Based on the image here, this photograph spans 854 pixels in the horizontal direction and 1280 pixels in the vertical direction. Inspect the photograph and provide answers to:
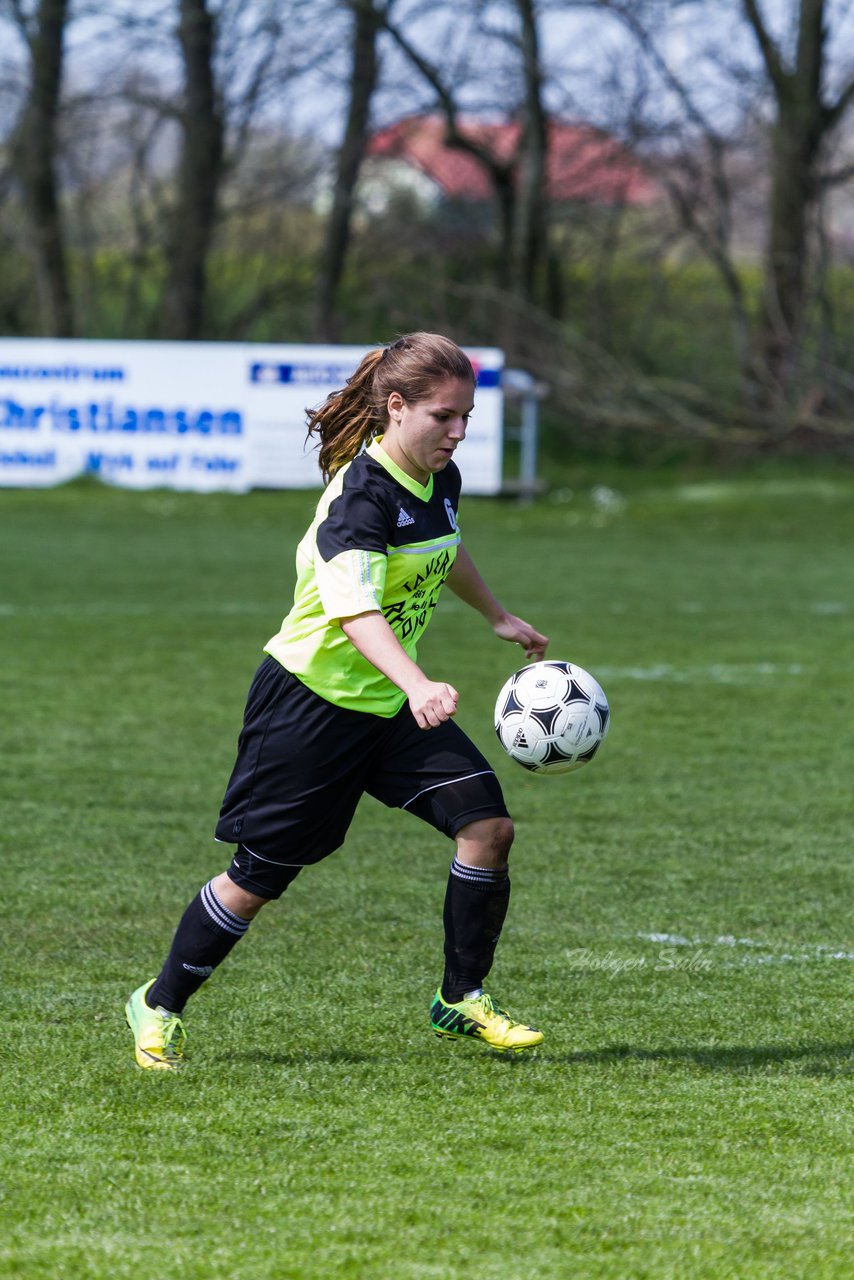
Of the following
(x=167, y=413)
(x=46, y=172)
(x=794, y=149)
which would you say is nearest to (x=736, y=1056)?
(x=167, y=413)

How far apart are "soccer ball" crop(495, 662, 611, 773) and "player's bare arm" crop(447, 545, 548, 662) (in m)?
0.13

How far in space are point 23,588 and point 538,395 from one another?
394 inches

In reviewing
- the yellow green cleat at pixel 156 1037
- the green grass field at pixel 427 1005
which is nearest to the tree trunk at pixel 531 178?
the green grass field at pixel 427 1005

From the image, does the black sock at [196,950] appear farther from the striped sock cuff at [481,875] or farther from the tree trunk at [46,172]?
the tree trunk at [46,172]

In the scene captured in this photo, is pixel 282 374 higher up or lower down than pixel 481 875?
higher up

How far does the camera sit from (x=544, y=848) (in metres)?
6.09

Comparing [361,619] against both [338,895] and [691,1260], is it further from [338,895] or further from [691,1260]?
[338,895]

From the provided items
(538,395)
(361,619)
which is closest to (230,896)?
(361,619)

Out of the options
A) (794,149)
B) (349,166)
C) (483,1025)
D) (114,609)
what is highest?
(794,149)

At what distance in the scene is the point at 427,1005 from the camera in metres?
4.31

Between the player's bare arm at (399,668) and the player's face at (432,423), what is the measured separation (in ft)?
1.29

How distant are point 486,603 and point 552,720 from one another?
1.16 feet

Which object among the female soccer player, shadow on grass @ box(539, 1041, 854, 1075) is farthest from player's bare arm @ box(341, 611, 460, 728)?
shadow on grass @ box(539, 1041, 854, 1075)

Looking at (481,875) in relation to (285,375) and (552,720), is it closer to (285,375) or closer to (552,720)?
(552,720)
